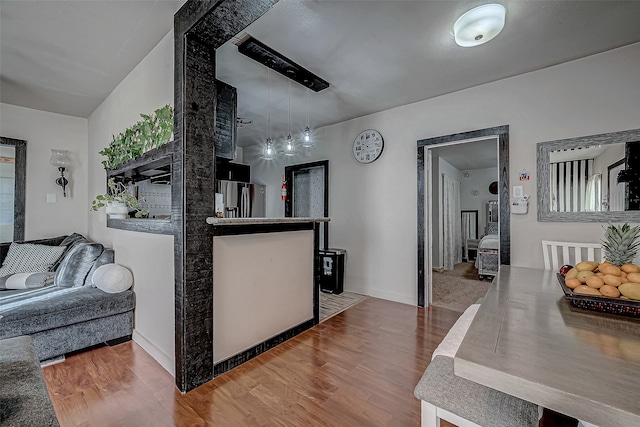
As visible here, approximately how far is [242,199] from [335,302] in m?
2.66

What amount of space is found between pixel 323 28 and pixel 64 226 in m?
4.29

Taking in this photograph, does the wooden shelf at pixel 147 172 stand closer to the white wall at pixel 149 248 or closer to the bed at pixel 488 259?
the white wall at pixel 149 248

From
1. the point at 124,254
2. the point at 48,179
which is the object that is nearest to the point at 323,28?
the point at 124,254

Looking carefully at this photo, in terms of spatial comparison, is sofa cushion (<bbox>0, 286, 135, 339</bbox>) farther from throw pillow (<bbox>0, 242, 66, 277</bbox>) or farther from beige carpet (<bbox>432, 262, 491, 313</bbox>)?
beige carpet (<bbox>432, 262, 491, 313</bbox>)

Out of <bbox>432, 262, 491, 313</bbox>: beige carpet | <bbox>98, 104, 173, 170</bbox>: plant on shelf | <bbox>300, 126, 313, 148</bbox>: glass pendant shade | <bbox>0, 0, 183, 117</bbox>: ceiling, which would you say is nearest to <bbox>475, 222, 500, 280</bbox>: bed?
<bbox>432, 262, 491, 313</bbox>: beige carpet

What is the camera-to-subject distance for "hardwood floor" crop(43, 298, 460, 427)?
1555 mm

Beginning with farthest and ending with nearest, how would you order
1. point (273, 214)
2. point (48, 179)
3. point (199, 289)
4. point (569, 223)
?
point (273, 214)
point (48, 179)
point (569, 223)
point (199, 289)

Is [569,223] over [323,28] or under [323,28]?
under

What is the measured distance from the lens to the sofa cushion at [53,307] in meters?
1.96

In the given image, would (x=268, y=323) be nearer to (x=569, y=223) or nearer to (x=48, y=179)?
(x=569, y=223)

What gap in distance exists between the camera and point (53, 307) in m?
2.09

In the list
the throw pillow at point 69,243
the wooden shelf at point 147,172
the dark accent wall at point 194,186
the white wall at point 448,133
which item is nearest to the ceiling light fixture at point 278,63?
the dark accent wall at point 194,186

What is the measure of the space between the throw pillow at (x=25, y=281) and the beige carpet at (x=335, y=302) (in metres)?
2.82

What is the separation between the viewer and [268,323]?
234 centimetres
